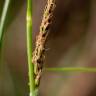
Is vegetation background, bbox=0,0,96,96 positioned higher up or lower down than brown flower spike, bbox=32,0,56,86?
lower down

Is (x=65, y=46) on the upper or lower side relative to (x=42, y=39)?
lower

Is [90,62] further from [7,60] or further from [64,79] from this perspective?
[7,60]

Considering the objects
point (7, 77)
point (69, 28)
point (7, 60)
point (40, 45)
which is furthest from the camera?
point (69, 28)

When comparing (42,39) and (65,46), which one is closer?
(42,39)

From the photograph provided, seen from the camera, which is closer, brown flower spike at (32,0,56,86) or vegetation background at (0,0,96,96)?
brown flower spike at (32,0,56,86)

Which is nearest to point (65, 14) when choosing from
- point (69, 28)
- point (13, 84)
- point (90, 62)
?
point (69, 28)
